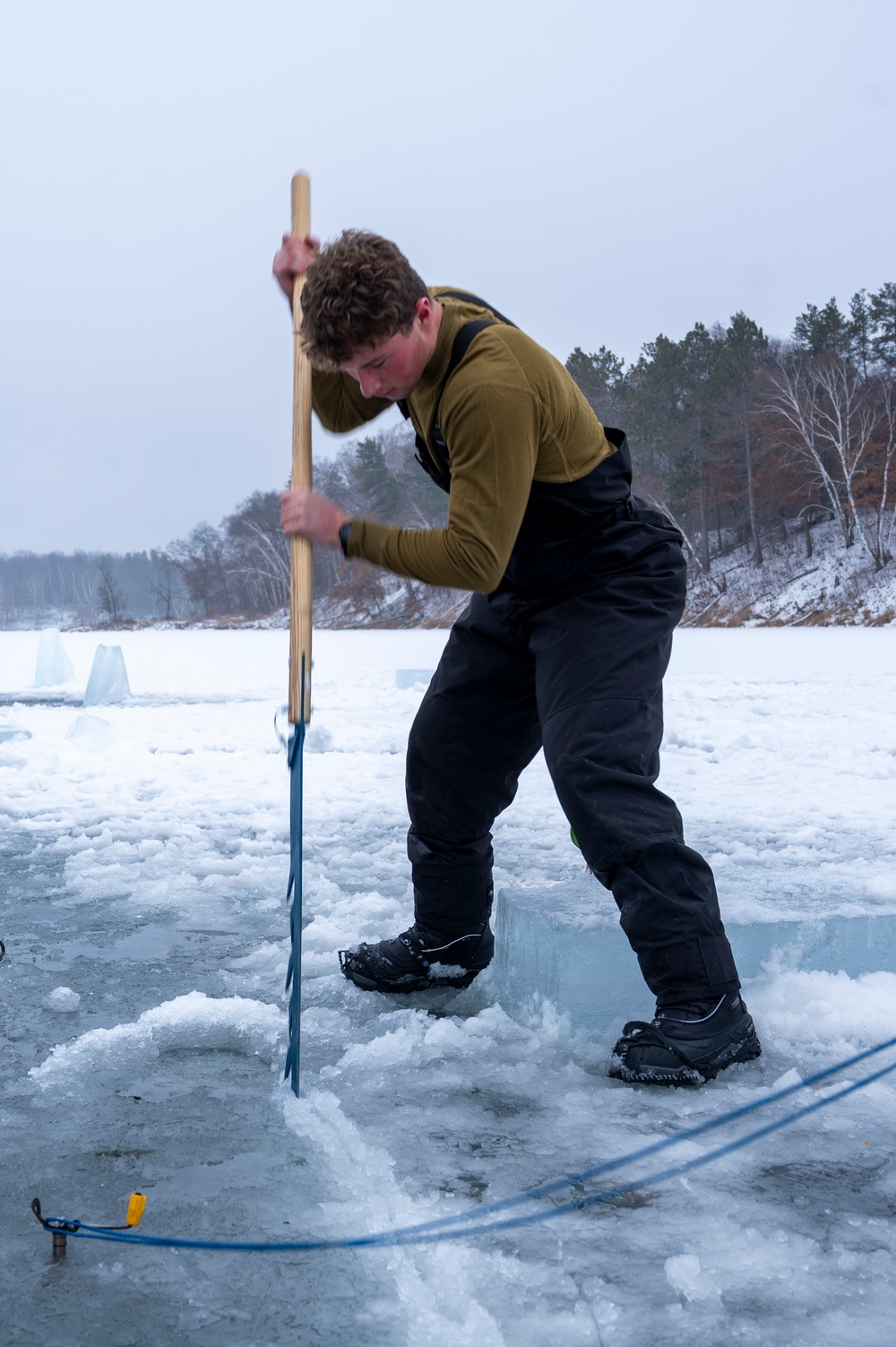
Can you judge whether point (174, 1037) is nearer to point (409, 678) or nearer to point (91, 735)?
point (91, 735)

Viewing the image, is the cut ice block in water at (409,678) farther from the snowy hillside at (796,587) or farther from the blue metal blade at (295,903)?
the snowy hillside at (796,587)

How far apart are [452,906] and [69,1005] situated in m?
0.84

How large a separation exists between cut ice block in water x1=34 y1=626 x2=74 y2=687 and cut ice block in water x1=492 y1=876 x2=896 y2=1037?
358 inches

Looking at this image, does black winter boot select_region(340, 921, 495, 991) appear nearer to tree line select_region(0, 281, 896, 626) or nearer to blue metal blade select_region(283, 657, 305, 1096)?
blue metal blade select_region(283, 657, 305, 1096)

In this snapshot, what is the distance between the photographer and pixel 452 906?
2.42 metres

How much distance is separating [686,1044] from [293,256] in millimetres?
1751

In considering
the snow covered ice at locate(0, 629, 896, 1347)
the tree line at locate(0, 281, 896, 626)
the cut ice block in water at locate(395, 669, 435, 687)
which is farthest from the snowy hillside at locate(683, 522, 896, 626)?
the snow covered ice at locate(0, 629, 896, 1347)

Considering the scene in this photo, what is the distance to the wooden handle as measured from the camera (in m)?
1.97

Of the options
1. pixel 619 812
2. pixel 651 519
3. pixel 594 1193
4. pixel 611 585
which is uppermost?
pixel 651 519

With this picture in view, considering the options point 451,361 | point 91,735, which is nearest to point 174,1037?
point 451,361

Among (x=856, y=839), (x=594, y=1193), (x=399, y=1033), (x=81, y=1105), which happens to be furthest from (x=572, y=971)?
(x=856, y=839)

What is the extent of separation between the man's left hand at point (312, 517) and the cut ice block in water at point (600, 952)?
0.91 m

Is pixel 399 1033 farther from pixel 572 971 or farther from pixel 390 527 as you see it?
pixel 390 527

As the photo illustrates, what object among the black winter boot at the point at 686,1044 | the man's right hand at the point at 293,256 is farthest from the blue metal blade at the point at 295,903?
the man's right hand at the point at 293,256
